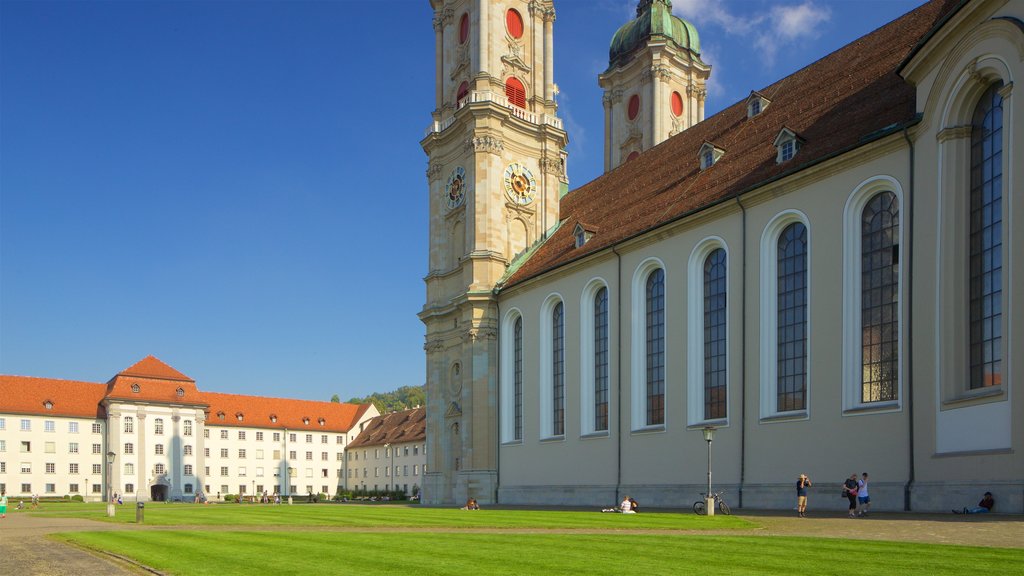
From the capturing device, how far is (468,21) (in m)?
59.6

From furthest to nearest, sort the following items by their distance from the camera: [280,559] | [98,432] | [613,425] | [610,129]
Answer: [98,432]
[610,129]
[613,425]
[280,559]

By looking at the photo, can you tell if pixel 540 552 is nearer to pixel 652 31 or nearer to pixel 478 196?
pixel 478 196

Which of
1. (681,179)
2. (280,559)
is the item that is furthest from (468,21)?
(280,559)

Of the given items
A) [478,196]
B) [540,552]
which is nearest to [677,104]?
[478,196]

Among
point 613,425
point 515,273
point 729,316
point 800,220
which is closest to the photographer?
point 800,220

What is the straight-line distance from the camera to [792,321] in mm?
32688

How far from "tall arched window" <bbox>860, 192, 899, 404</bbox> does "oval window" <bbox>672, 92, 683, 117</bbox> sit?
38.6 metres

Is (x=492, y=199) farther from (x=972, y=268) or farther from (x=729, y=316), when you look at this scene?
(x=972, y=268)

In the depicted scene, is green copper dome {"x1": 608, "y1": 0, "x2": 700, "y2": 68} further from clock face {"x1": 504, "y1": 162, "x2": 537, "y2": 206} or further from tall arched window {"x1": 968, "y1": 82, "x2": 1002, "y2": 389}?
tall arched window {"x1": 968, "y1": 82, "x2": 1002, "y2": 389}

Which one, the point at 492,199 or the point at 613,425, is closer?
the point at 613,425

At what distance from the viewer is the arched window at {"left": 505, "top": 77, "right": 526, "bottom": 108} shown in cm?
5806

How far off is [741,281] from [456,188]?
26960 mm

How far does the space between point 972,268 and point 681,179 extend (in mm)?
19131

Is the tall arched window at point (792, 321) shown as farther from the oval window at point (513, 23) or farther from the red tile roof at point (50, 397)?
the red tile roof at point (50, 397)
